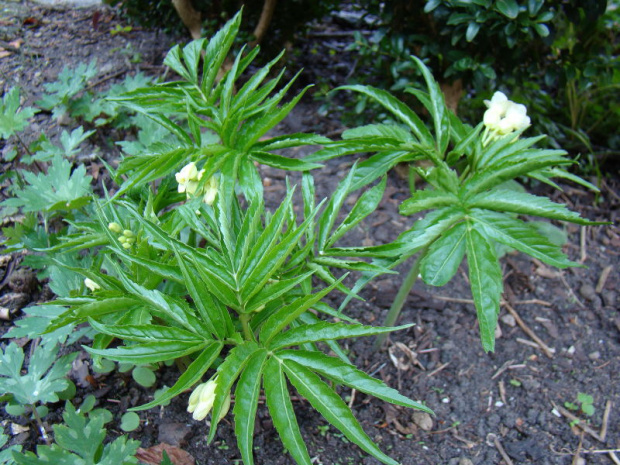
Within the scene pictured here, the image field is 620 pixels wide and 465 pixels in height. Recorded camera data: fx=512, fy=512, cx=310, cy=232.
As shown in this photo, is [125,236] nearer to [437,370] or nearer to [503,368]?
[437,370]

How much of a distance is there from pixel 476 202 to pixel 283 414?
2.27 ft

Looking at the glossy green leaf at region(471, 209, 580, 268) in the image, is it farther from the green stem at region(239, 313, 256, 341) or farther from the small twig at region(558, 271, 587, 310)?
the small twig at region(558, 271, 587, 310)

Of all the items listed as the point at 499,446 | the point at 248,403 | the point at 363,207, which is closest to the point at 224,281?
the point at 248,403

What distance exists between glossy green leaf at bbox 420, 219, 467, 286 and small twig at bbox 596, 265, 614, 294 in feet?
4.59

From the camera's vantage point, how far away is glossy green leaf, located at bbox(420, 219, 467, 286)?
4.03ft

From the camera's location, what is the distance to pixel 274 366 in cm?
107

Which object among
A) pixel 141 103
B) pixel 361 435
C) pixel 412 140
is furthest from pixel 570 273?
pixel 141 103

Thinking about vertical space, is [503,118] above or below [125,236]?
below

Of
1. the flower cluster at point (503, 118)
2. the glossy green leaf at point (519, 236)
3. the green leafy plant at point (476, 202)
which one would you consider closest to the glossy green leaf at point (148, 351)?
the green leafy plant at point (476, 202)

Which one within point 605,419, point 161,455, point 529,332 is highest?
point 161,455

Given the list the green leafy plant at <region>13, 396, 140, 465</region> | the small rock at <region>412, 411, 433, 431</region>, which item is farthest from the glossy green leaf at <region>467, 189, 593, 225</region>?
the green leafy plant at <region>13, 396, 140, 465</region>

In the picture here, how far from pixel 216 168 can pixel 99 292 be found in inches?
16.2

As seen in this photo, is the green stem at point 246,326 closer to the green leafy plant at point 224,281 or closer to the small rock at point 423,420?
the green leafy plant at point 224,281

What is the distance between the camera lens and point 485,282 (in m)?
1.19
